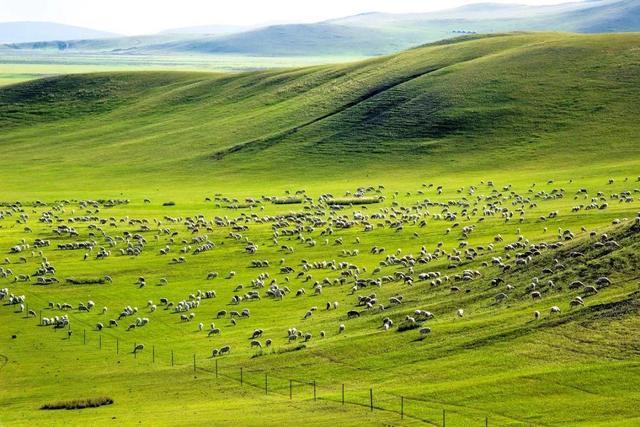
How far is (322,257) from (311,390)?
3548 cm

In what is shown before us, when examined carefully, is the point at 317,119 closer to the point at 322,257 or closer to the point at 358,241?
the point at 358,241

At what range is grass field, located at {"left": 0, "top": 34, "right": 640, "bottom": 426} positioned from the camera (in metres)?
45.2

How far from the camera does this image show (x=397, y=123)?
503 ft

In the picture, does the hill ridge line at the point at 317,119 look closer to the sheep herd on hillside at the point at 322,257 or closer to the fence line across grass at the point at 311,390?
the sheep herd on hillside at the point at 322,257

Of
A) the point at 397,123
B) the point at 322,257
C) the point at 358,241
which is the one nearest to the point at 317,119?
the point at 397,123

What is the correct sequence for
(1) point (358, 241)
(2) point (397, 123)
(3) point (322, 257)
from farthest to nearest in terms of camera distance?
(2) point (397, 123), (1) point (358, 241), (3) point (322, 257)

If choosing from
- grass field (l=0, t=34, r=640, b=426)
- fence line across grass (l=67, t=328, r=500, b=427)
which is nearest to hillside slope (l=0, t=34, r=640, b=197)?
grass field (l=0, t=34, r=640, b=426)

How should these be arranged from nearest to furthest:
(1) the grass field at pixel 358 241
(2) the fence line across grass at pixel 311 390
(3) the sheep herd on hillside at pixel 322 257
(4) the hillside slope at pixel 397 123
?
(2) the fence line across grass at pixel 311 390, (1) the grass field at pixel 358 241, (3) the sheep herd on hillside at pixel 322 257, (4) the hillside slope at pixel 397 123

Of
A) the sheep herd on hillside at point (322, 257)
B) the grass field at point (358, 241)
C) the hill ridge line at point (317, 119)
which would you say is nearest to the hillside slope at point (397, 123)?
the hill ridge line at point (317, 119)

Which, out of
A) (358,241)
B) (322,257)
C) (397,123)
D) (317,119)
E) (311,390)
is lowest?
(322,257)

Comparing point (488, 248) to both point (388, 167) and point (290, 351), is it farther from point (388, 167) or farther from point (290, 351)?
point (388, 167)

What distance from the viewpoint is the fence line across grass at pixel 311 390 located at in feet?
133

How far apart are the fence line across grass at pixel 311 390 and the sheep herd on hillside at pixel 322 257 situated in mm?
2499

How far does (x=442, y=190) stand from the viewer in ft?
384
